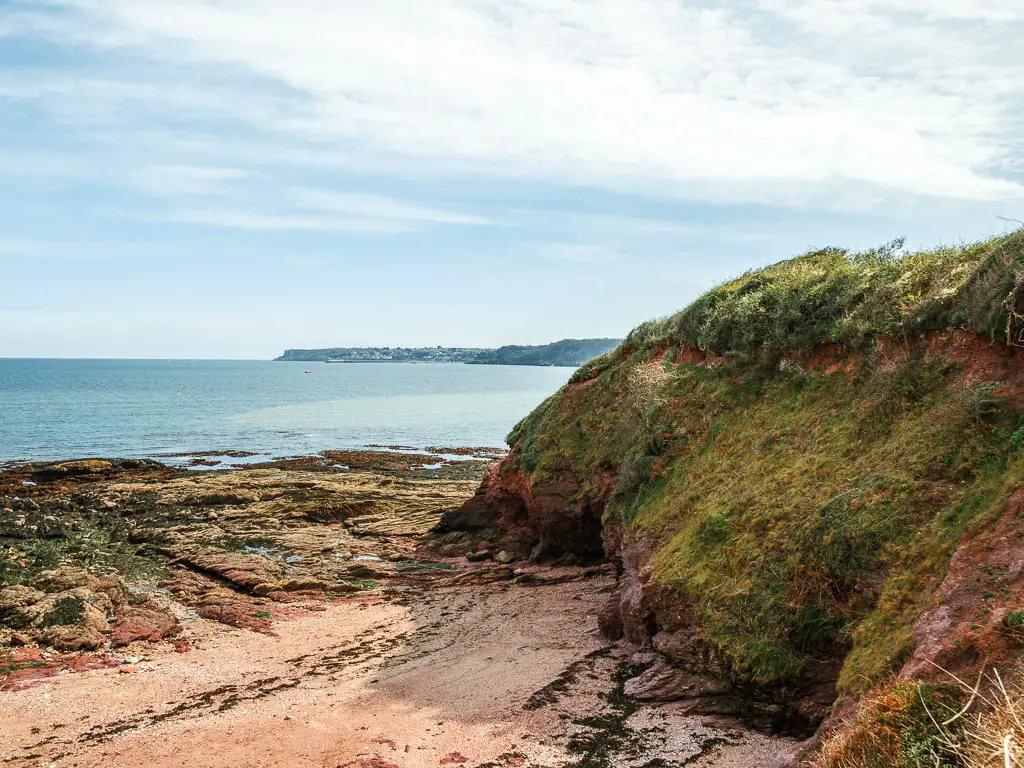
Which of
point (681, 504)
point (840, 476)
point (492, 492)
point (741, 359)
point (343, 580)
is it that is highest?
point (741, 359)

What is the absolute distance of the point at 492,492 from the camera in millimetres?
26375

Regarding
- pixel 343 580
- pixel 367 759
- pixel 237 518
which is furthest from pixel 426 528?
pixel 367 759

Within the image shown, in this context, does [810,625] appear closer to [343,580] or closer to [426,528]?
[343,580]

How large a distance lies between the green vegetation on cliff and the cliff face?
4cm

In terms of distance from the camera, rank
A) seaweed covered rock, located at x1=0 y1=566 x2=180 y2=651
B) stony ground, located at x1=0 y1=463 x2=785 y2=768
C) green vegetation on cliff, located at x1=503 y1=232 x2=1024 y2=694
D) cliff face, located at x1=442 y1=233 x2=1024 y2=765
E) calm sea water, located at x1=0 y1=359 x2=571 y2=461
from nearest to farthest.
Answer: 1. cliff face, located at x1=442 y1=233 x2=1024 y2=765
2. green vegetation on cliff, located at x1=503 y1=232 x2=1024 y2=694
3. stony ground, located at x1=0 y1=463 x2=785 y2=768
4. seaweed covered rock, located at x1=0 y1=566 x2=180 y2=651
5. calm sea water, located at x1=0 y1=359 x2=571 y2=461

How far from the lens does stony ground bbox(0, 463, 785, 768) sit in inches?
427

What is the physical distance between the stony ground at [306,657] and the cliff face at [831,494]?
4.16 ft

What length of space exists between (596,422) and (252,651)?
38.1 feet

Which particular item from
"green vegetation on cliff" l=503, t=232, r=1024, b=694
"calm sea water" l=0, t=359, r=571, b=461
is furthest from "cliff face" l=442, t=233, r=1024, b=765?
"calm sea water" l=0, t=359, r=571, b=461

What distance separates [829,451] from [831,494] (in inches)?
55.7

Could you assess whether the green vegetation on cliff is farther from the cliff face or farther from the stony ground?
the stony ground

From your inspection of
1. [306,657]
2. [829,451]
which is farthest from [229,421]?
[829,451]

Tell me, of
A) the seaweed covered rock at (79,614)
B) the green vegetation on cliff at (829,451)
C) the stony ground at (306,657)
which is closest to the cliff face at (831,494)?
the green vegetation on cliff at (829,451)

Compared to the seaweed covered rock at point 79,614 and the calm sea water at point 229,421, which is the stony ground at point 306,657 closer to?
the seaweed covered rock at point 79,614
